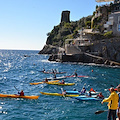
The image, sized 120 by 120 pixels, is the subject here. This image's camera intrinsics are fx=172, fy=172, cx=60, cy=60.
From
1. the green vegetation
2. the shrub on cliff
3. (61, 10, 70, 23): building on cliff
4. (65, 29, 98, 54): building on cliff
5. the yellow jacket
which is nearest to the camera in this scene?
the yellow jacket

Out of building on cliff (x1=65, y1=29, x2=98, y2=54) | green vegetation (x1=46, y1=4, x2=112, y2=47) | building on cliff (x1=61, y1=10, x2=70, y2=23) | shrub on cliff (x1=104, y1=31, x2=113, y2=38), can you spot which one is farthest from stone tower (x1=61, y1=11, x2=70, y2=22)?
shrub on cliff (x1=104, y1=31, x2=113, y2=38)

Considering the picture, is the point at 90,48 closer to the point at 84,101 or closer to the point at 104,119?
the point at 84,101

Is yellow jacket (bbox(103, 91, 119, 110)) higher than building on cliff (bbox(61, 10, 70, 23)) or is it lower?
lower

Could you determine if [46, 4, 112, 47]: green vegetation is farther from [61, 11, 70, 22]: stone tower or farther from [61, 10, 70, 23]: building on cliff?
[61, 11, 70, 22]: stone tower

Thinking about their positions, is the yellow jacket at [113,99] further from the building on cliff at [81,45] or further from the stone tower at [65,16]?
the stone tower at [65,16]

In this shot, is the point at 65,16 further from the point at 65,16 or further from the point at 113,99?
the point at 113,99

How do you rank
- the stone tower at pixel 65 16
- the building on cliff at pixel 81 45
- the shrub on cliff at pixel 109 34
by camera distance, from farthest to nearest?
the stone tower at pixel 65 16
the building on cliff at pixel 81 45
the shrub on cliff at pixel 109 34

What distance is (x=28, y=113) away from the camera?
1658 centimetres

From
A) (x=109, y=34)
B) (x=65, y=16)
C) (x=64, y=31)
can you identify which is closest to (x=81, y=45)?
(x=109, y=34)

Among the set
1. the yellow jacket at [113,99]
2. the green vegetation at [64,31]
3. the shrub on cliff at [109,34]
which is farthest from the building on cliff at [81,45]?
the yellow jacket at [113,99]

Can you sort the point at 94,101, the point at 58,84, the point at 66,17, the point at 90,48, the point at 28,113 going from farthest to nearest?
the point at 66,17 → the point at 90,48 → the point at 58,84 → the point at 94,101 → the point at 28,113

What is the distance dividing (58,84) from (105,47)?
29950 mm

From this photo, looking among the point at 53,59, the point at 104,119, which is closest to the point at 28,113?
the point at 104,119

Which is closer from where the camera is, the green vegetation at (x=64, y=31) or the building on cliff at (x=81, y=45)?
the building on cliff at (x=81, y=45)
